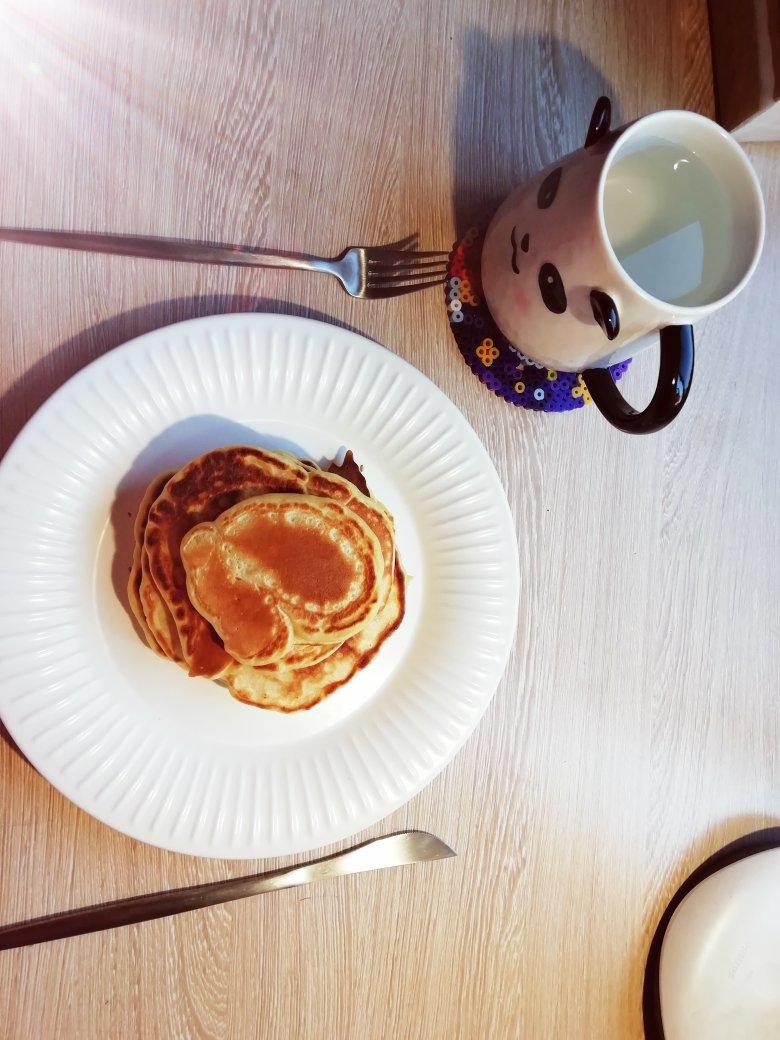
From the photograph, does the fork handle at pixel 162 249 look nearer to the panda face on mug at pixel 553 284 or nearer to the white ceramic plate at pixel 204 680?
the white ceramic plate at pixel 204 680

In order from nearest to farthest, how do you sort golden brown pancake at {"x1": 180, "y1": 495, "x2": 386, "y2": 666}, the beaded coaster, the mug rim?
the mug rim, golden brown pancake at {"x1": 180, "y1": 495, "x2": 386, "y2": 666}, the beaded coaster

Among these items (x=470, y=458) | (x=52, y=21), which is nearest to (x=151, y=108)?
(x=52, y=21)

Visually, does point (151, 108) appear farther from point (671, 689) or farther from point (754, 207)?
point (671, 689)

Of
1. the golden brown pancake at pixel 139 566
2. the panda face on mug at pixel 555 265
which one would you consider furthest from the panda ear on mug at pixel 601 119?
the golden brown pancake at pixel 139 566

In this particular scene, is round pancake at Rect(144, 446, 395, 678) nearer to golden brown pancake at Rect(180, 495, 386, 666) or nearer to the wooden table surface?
golden brown pancake at Rect(180, 495, 386, 666)

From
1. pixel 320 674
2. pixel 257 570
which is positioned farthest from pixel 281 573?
pixel 320 674

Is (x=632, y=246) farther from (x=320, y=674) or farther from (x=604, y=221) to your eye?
(x=320, y=674)

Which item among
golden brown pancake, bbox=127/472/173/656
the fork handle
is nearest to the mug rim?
the fork handle

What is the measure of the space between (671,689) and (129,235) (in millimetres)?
857

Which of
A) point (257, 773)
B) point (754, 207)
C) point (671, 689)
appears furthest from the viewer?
point (671, 689)

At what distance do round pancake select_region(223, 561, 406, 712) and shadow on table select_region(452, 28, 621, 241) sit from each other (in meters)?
0.46

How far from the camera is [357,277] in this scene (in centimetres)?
87

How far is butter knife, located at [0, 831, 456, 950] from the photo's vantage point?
2.64 ft

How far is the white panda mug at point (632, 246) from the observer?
2.15 feet
